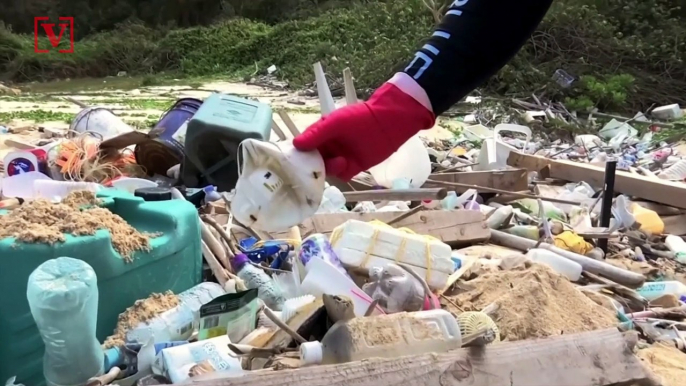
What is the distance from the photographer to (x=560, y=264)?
2.94 metres

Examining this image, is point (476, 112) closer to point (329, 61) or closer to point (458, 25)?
point (329, 61)

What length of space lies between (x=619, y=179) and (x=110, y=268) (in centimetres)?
359

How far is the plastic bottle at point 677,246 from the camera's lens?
3.64m

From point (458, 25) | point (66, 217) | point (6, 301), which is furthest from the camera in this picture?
point (66, 217)

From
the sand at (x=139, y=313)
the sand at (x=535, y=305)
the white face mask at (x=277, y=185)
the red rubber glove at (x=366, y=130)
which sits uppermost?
the red rubber glove at (x=366, y=130)

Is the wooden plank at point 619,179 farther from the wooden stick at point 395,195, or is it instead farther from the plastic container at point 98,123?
the plastic container at point 98,123


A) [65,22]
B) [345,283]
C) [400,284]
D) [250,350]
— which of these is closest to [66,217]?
[250,350]

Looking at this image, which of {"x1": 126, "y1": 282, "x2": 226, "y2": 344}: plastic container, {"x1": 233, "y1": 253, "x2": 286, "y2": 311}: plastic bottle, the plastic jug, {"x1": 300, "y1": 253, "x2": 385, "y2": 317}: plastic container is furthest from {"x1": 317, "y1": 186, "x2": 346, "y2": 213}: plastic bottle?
{"x1": 126, "y1": 282, "x2": 226, "y2": 344}: plastic container

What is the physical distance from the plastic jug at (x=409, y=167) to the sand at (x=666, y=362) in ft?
6.45

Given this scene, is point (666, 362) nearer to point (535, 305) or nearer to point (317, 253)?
point (535, 305)

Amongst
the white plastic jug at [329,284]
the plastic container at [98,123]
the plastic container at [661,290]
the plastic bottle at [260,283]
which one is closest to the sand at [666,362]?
the plastic container at [661,290]

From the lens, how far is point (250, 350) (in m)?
1.75

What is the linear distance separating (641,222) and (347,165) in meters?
3.17

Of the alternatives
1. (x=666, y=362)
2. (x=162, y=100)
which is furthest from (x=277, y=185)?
(x=162, y=100)
